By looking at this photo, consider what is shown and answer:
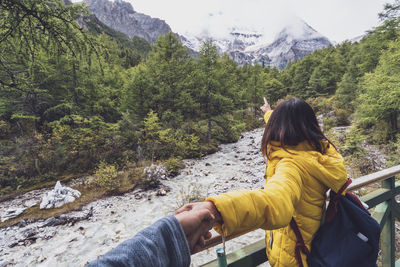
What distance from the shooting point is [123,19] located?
437 feet

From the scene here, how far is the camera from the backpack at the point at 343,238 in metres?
0.97

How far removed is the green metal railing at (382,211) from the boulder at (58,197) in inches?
310

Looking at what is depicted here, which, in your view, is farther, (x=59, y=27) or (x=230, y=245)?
(x=230, y=245)

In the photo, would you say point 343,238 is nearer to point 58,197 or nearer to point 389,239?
point 389,239

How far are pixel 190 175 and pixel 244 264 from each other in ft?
27.6

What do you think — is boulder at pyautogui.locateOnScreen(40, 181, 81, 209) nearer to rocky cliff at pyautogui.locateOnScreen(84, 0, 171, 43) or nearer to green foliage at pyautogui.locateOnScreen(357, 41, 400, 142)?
green foliage at pyautogui.locateOnScreen(357, 41, 400, 142)

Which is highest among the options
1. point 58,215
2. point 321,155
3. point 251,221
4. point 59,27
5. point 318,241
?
point 59,27

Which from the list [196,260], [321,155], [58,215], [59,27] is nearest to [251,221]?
[321,155]

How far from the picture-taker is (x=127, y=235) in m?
5.18

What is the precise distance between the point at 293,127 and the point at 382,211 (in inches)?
68.2

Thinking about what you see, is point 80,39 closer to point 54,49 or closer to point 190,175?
point 54,49

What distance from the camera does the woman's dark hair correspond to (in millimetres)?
1096

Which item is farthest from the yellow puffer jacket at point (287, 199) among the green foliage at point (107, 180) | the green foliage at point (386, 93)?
the green foliage at point (386, 93)

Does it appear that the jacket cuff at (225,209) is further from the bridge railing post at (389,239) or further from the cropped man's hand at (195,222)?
the bridge railing post at (389,239)
